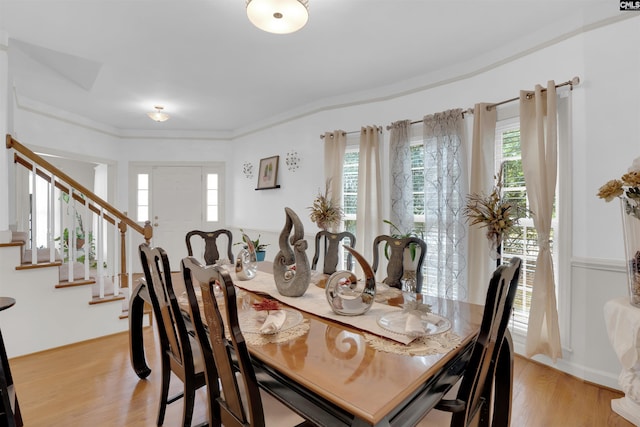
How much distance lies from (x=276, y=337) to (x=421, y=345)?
55cm

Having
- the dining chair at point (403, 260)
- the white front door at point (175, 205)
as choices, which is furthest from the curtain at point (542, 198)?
the white front door at point (175, 205)

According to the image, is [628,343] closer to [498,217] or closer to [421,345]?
[498,217]

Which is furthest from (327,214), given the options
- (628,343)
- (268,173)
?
(628,343)

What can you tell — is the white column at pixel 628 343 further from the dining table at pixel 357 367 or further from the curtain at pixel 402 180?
the curtain at pixel 402 180

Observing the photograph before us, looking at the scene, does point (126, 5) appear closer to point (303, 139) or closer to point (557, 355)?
point (303, 139)

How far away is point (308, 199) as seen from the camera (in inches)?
→ 171

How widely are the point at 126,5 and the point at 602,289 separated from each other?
3.91 m

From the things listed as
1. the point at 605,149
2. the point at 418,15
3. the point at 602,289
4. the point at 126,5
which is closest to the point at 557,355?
the point at 602,289

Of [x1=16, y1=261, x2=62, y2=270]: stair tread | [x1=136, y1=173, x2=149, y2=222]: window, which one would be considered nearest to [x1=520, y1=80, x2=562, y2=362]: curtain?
[x1=16, y1=261, x2=62, y2=270]: stair tread

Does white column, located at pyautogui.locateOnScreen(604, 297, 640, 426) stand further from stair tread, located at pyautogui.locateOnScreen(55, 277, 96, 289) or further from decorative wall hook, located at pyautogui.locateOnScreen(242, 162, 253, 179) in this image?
decorative wall hook, located at pyautogui.locateOnScreen(242, 162, 253, 179)

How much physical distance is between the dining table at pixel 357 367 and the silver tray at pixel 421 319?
23 millimetres

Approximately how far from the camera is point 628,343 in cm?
165

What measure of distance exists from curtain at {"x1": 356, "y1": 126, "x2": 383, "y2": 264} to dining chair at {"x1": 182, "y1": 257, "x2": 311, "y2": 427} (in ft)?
8.11

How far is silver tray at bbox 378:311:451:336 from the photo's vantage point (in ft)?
4.14
